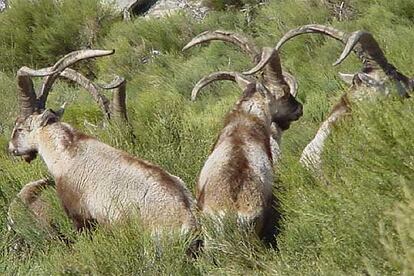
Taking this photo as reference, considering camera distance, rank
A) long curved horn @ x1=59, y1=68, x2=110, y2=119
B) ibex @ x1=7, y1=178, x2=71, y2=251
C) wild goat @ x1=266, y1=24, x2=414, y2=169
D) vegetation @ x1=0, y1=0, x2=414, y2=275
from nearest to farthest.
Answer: vegetation @ x1=0, y1=0, x2=414, y2=275
wild goat @ x1=266, y1=24, x2=414, y2=169
ibex @ x1=7, y1=178, x2=71, y2=251
long curved horn @ x1=59, y1=68, x2=110, y2=119

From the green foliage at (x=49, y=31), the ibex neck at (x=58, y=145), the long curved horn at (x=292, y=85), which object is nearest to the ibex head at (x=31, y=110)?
the ibex neck at (x=58, y=145)

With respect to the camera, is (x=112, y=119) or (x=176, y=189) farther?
(x=112, y=119)

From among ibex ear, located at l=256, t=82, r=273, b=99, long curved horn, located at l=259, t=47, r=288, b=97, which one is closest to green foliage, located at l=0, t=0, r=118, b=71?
long curved horn, located at l=259, t=47, r=288, b=97

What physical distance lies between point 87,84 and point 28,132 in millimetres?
1590

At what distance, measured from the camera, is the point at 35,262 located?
25.2 feet

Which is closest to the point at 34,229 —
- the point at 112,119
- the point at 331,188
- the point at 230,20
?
the point at 112,119

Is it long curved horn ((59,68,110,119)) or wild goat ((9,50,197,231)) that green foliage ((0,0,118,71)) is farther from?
wild goat ((9,50,197,231))

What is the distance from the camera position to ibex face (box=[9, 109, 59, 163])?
9.36 m

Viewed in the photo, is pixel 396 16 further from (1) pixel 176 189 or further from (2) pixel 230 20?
(1) pixel 176 189

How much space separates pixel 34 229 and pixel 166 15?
13625mm

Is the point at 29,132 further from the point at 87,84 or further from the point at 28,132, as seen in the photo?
the point at 87,84

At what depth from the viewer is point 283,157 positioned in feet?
28.2

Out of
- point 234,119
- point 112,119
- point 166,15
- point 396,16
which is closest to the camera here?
point 234,119

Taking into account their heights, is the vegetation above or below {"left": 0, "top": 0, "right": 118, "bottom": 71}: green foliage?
above
